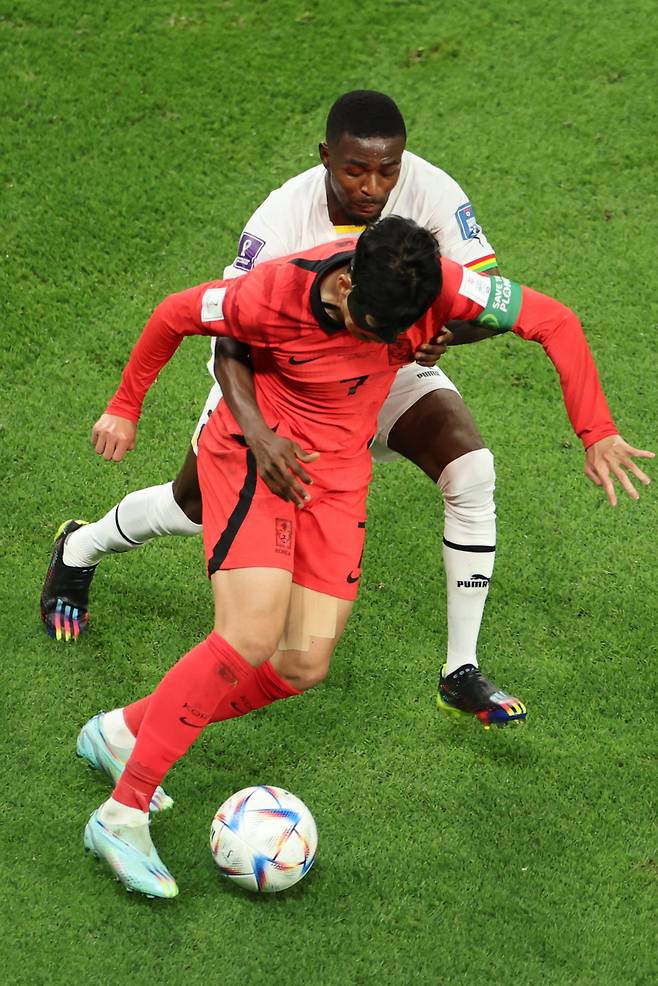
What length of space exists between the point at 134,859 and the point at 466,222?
227cm

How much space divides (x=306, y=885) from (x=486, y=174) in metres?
4.12

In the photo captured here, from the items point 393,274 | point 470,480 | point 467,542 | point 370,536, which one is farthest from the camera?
point 370,536

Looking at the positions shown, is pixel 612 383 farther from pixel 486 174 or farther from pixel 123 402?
pixel 123 402

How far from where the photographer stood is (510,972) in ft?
12.5

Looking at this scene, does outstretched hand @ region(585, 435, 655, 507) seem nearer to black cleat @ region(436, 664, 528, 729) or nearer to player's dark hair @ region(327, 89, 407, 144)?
black cleat @ region(436, 664, 528, 729)

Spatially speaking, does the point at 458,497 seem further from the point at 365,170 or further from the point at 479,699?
the point at 365,170

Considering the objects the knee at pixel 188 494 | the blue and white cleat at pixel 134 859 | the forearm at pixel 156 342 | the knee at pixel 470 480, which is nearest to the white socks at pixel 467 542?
the knee at pixel 470 480

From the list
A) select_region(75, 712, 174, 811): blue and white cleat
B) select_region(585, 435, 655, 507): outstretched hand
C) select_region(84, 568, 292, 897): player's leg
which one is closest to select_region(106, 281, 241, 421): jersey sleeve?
select_region(84, 568, 292, 897): player's leg

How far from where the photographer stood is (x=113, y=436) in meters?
4.04

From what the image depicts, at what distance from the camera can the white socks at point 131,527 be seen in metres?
4.55

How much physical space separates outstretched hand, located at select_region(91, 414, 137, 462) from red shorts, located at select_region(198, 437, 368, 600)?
234 millimetres

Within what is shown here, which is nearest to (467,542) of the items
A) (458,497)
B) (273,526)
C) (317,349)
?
(458,497)

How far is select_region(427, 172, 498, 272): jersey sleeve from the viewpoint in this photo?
14.0ft

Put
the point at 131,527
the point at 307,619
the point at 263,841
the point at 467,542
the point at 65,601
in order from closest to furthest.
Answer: the point at 263,841
the point at 307,619
the point at 467,542
the point at 131,527
the point at 65,601
